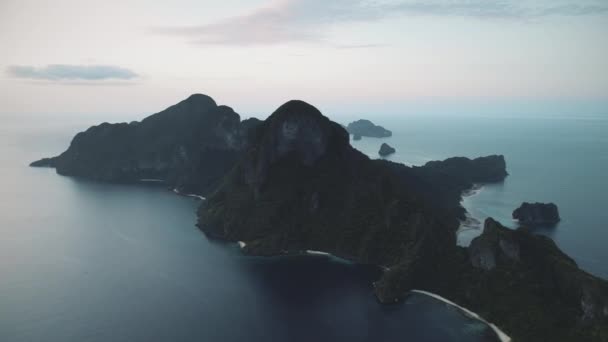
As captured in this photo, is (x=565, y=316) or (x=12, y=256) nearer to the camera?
(x=565, y=316)

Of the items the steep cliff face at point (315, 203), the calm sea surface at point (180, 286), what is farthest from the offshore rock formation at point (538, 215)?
the steep cliff face at point (315, 203)

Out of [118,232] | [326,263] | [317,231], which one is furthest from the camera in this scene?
[118,232]

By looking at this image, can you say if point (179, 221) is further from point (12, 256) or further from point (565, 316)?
point (565, 316)

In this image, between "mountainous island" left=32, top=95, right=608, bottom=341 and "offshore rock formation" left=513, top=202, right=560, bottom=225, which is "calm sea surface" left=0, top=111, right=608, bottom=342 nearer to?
"offshore rock formation" left=513, top=202, right=560, bottom=225

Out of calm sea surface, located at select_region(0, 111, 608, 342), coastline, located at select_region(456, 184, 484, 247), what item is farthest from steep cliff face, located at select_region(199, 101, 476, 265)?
calm sea surface, located at select_region(0, 111, 608, 342)

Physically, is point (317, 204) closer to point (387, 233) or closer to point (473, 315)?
point (387, 233)

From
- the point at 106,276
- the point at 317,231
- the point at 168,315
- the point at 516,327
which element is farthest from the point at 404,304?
the point at 106,276

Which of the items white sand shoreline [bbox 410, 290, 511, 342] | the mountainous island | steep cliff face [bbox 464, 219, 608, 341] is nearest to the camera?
steep cliff face [bbox 464, 219, 608, 341]

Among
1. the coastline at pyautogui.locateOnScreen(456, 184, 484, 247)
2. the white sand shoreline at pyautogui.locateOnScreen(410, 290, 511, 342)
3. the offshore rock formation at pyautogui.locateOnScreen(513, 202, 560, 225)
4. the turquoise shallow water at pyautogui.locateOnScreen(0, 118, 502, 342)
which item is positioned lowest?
the turquoise shallow water at pyautogui.locateOnScreen(0, 118, 502, 342)
